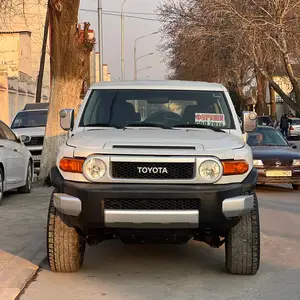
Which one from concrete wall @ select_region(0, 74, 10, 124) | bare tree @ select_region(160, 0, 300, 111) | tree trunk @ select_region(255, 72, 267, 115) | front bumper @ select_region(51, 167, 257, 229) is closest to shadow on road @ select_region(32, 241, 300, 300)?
front bumper @ select_region(51, 167, 257, 229)

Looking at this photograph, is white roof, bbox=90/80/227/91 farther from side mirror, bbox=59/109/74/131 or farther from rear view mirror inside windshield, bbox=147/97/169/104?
side mirror, bbox=59/109/74/131

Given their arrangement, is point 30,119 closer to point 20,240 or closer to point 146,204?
point 20,240

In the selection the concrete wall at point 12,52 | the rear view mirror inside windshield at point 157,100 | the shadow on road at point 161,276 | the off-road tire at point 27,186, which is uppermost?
the concrete wall at point 12,52

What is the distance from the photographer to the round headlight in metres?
5.38

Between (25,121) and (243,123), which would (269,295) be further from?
(25,121)

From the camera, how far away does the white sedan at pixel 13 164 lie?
1053 centimetres

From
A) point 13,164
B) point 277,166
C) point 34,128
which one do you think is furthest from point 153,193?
point 34,128

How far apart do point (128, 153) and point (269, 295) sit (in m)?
1.86

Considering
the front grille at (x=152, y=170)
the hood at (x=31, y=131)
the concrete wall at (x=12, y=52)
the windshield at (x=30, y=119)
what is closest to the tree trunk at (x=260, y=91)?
the concrete wall at (x=12, y=52)

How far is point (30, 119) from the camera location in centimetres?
1812

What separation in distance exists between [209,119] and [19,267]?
8.83 ft

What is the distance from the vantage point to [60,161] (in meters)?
5.62

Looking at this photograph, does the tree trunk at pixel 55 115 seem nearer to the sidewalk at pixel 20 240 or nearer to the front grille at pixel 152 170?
the sidewalk at pixel 20 240

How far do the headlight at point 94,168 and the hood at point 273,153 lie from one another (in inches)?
306
